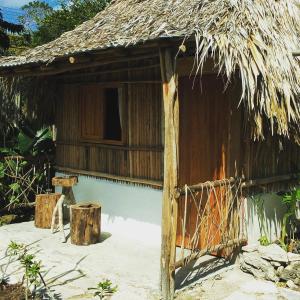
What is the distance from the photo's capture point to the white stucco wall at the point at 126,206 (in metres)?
6.91

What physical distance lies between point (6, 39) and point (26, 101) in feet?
44.5

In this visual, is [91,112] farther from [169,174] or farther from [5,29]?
[5,29]

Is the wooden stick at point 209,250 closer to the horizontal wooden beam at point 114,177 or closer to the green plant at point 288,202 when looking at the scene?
the green plant at point 288,202

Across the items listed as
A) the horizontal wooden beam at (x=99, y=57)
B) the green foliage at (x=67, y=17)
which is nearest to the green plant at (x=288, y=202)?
the horizontal wooden beam at (x=99, y=57)

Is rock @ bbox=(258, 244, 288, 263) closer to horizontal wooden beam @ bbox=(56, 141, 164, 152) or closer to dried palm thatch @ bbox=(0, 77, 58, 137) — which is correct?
horizontal wooden beam @ bbox=(56, 141, 164, 152)

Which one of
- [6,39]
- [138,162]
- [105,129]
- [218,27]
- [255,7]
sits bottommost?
[138,162]

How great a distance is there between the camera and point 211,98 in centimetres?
633

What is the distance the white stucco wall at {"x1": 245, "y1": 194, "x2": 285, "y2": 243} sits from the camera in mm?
6129

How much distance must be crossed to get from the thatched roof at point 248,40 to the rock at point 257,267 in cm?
149

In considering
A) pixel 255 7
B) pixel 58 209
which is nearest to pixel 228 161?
pixel 255 7

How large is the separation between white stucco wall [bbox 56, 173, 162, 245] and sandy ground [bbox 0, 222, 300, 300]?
19 cm

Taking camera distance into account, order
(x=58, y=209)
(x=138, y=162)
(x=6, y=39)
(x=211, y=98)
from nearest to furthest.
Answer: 1. (x=211, y=98)
2. (x=138, y=162)
3. (x=58, y=209)
4. (x=6, y=39)

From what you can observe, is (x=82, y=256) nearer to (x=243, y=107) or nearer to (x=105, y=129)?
(x=105, y=129)

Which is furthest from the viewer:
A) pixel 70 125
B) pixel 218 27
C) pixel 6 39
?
pixel 6 39
